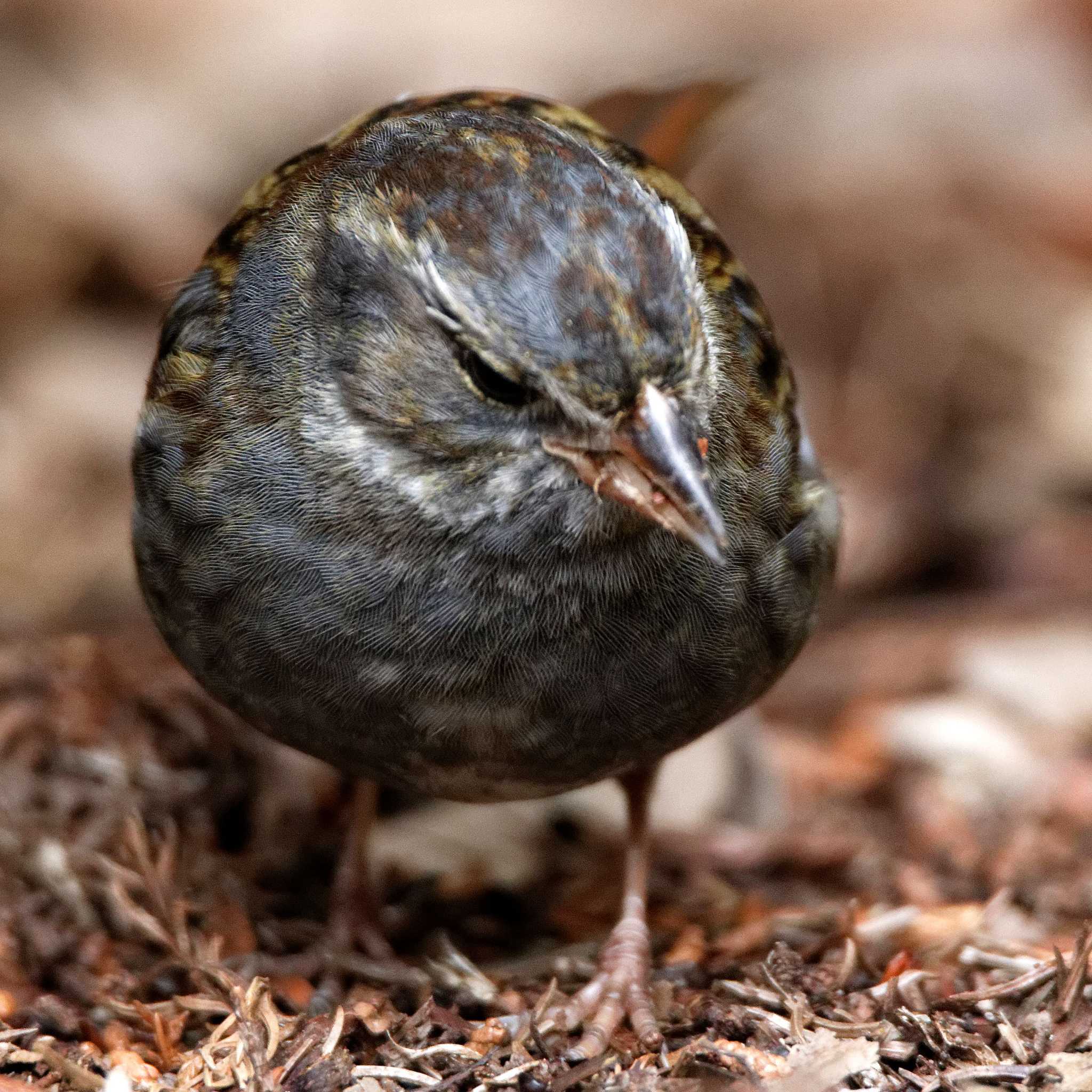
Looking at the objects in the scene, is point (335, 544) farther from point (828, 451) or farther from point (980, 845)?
point (828, 451)

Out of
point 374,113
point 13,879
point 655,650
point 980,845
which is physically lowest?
point 980,845

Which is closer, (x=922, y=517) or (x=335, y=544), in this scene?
(x=335, y=544)

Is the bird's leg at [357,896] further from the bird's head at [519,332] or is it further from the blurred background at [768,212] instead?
the blurred background at [768,212]

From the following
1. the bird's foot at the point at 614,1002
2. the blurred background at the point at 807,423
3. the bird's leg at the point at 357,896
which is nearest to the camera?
the bird's foot at the point at 614,1002

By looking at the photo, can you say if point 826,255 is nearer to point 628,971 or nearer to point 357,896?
point 357,896

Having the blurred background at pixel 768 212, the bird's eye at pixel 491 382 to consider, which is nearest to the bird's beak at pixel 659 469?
the bird's eye at pixel 491 382

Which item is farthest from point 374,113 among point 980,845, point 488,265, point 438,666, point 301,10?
point 301,10

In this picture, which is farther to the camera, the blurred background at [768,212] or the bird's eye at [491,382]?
the blurred background at [768,212]

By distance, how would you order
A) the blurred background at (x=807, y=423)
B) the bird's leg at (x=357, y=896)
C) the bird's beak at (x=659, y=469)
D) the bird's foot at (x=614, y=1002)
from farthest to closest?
1. the blurred background at (x=807, y=423)
2. the bird's leg at (x=357, y=896)
3. the bird's foot at (x=614, y=1002)
4. the bird's beak at (x=659, y=469)
